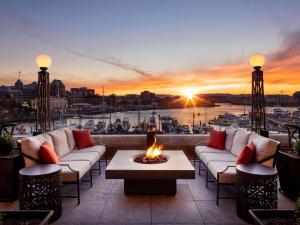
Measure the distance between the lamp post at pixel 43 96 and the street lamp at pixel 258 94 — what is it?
4174 millimetres

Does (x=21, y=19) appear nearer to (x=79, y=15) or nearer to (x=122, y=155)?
(x=79, y=15)

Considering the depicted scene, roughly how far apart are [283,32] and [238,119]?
231 centimetres

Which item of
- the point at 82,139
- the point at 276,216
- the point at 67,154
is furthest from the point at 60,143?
the point at 276,216

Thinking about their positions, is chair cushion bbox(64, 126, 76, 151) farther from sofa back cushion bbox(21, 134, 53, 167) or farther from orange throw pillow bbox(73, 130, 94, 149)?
sofa back cushion bbox(21, 134, 53, 167)

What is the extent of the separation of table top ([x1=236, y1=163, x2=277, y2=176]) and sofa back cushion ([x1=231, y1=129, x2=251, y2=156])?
899 mm

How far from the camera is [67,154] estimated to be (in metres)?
4.67

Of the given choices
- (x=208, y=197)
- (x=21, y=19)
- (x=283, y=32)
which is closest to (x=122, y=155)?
(x=208, y=197)

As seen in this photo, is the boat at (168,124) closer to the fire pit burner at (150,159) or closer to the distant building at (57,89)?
the fire pit burner at (150,159)

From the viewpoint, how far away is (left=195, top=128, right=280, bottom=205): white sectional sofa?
134 inches

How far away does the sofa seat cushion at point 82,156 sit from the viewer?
169 inches

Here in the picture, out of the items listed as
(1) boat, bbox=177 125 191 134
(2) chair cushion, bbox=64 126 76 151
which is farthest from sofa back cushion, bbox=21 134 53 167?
(1) boat, bbox=177 125 191 134

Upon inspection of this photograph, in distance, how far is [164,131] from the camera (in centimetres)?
644

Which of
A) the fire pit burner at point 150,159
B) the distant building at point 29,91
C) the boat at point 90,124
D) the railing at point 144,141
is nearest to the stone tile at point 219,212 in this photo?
the fire pit burner at point 150,159

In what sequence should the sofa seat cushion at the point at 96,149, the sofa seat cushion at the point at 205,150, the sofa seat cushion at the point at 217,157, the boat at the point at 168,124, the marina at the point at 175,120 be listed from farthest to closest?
the boat at the point at 168,124
the marina at the point at 175,120
the sofa seat cushion at the point at 96,149
the sofa seat cushion at the point at 205,150
the sofa seat cushion at the point at 217,157
